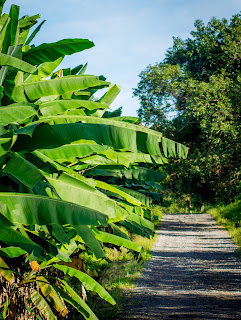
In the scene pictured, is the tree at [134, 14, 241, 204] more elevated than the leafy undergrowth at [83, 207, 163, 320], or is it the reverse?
the tree at [134, 14, 241, 204]

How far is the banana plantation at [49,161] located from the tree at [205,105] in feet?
44.4

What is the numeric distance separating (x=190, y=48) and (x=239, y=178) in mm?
8458

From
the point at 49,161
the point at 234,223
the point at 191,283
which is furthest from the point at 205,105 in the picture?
the point at 49,161

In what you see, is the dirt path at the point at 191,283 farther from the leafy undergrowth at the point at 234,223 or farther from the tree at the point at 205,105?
the tree at the point at 205,105

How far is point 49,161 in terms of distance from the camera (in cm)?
256

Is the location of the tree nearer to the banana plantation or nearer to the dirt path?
the dirt path

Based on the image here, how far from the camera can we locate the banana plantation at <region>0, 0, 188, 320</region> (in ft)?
7.39

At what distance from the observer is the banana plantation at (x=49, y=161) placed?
2254mm

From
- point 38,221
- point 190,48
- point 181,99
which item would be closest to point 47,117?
point 38,221

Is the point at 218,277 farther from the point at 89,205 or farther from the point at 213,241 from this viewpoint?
the point at 89,205

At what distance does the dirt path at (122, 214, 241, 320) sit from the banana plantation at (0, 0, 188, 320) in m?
4.16

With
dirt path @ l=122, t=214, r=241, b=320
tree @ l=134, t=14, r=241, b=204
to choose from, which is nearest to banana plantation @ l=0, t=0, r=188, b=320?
dirt path @ l=122, t=214, r=241, b=320

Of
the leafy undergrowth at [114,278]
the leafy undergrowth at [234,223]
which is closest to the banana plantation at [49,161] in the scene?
the leafy undergrowth at [114,278]

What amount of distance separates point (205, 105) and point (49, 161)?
1554 centimetres
